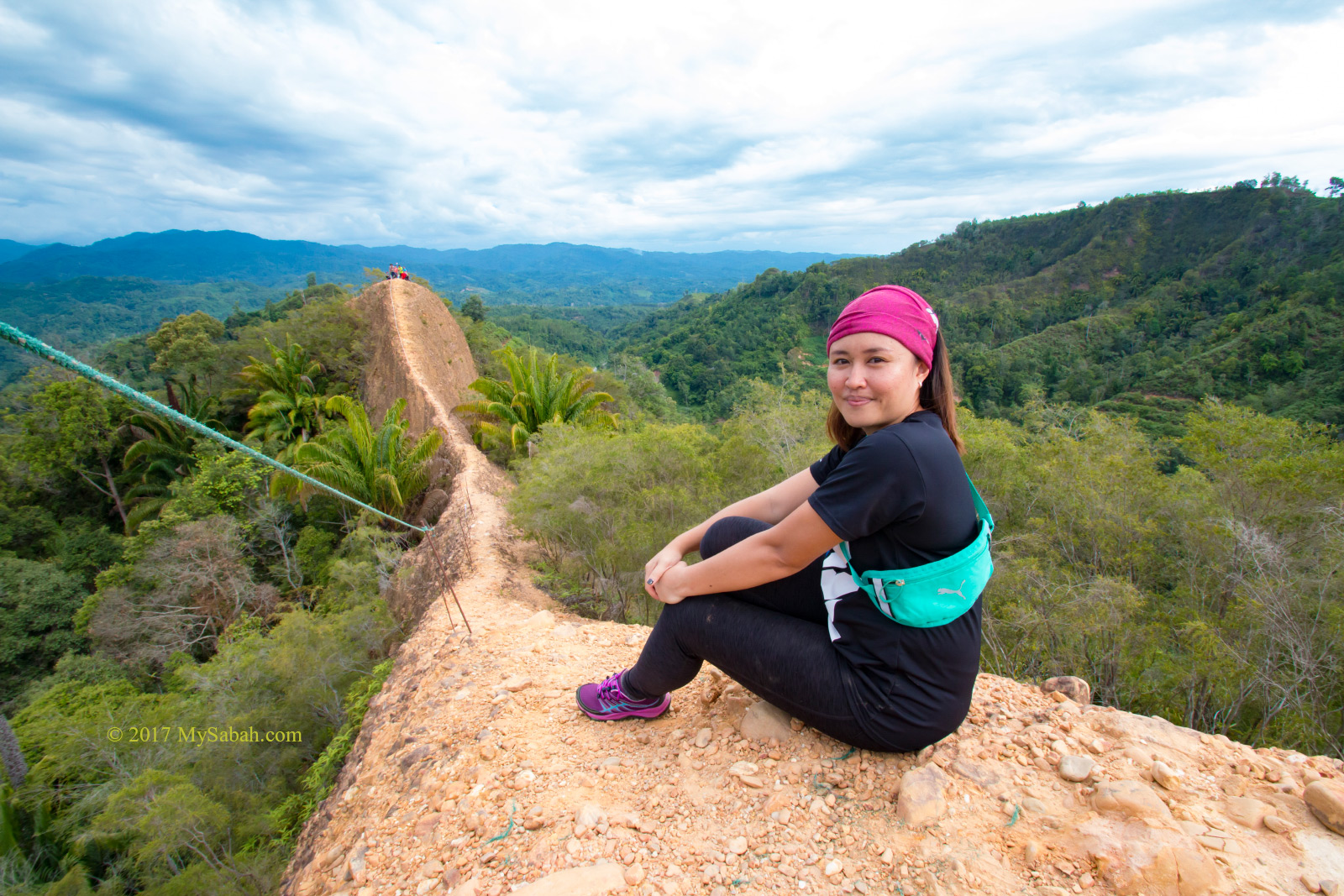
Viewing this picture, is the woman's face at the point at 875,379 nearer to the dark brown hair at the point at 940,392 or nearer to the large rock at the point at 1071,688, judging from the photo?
the dark brown hair at the point at 940,392

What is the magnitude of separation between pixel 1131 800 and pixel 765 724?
1199 millimetres

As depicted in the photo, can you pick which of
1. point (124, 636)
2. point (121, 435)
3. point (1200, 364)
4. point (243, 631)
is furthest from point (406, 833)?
point (1200, 364)

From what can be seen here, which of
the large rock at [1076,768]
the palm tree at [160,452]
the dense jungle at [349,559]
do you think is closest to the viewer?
the large rock at [1076,768]

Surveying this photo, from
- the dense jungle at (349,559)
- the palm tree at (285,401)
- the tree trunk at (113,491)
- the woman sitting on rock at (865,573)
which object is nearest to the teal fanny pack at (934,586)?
the woman sitting on rock at (865,573)

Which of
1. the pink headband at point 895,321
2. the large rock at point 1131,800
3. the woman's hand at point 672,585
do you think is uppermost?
Result: the pink headband at point 895,321

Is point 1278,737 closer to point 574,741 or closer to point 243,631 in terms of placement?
point 574,741

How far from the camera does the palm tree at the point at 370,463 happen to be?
10.2 metres

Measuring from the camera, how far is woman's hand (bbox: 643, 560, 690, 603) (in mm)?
2145

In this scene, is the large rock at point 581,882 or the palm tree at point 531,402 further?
the palm tree at point 531,402

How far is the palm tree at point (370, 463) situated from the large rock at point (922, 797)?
997 centimetres

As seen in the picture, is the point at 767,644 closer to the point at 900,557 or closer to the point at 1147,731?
the point at 900,557

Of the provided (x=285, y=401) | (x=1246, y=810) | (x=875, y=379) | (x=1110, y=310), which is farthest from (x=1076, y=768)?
(x=1110, y=310)

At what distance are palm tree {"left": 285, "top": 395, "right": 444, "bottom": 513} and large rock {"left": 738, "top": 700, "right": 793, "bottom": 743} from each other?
30.6ft

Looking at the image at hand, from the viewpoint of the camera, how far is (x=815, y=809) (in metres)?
1.99
